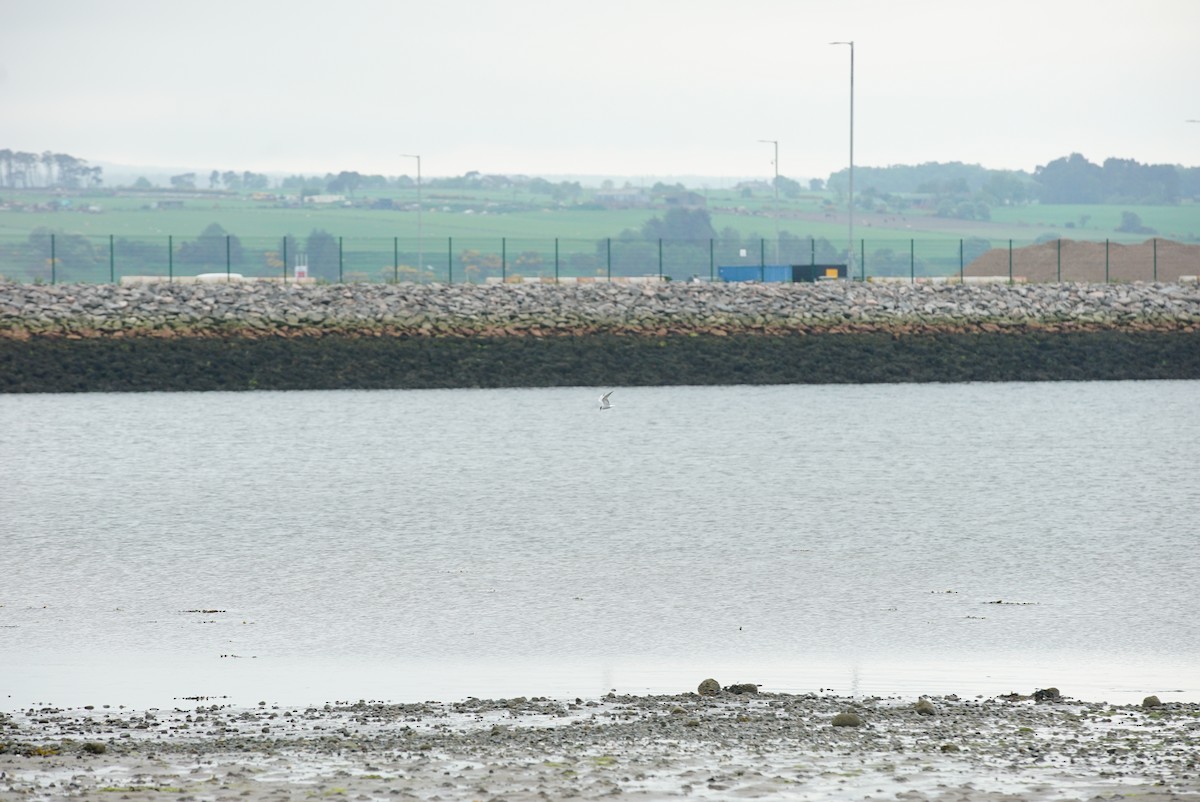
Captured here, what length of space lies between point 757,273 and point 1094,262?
28729 millimetres

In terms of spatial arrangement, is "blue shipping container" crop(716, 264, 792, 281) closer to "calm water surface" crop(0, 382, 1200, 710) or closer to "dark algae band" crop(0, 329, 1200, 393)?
"dark algae band" crop(0, 329, 1200, 393)

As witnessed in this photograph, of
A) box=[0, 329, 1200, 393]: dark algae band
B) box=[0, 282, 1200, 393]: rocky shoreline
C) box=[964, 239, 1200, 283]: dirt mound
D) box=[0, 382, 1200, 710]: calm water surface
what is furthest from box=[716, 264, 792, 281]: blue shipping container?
box=[0, 382, 1200, 710]: calm water surface

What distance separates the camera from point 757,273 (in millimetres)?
86938

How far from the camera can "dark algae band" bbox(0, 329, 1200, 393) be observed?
59.4m

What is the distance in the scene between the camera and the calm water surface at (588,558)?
15.2 meters

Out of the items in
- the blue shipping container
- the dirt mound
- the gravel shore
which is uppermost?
the dirt mound

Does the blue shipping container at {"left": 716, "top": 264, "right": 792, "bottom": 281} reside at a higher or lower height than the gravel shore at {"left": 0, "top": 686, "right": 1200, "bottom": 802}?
higher

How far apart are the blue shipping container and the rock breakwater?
12.4 metres

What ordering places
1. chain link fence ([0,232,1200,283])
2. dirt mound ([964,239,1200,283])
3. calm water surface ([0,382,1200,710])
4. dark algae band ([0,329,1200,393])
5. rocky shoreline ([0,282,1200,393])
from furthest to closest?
chain link fence ([0,232,1200,283])
dirt mound ([964,239,1200,283])
rocky shoreline ([0,282,1200,393])
dark algae band ([0,329,1200,393])
calm water surface ([0,382,1200,710])

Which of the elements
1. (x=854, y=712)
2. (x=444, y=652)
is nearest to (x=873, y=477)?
(x=444, y=652)

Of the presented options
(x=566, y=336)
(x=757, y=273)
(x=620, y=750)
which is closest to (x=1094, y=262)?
(x=757, y=273)

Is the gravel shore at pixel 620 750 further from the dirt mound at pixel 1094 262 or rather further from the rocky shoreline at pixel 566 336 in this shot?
the dirt mound at pixel 1094 262

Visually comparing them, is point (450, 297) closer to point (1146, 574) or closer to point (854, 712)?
point (1146, 574)

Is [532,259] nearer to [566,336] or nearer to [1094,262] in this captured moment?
[1094,262]
